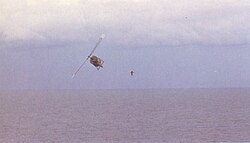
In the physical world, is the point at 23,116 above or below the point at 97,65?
above

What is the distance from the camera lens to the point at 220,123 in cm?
5303

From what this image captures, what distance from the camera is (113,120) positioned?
187 feet

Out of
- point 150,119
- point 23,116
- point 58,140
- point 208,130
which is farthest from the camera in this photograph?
point 23,116

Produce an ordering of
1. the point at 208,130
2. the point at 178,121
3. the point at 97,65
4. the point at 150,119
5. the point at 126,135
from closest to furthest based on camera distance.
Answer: the point at 97,65 → the point at 126,135 → the point at 208,130 → the point at 178,121 → the point at 150,119

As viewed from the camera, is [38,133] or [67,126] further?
[67,126]

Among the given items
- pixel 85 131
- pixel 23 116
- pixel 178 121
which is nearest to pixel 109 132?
pixel 85 131

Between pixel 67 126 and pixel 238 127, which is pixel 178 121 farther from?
pixel 67 126

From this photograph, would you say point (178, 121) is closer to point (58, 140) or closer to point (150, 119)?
point (150, 119)

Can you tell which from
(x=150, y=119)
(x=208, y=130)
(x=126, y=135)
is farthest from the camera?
(x=150, y=119)

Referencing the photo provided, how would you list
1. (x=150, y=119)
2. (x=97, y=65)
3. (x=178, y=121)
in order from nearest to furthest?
(x=97, y=65)
(x=178, y=121)
(x=150, y=119)

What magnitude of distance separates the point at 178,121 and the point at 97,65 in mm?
42809

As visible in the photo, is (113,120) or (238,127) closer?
(238,127)

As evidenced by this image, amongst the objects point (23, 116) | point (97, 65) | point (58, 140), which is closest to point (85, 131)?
point (58, 140)

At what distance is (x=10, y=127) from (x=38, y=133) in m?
6.10
